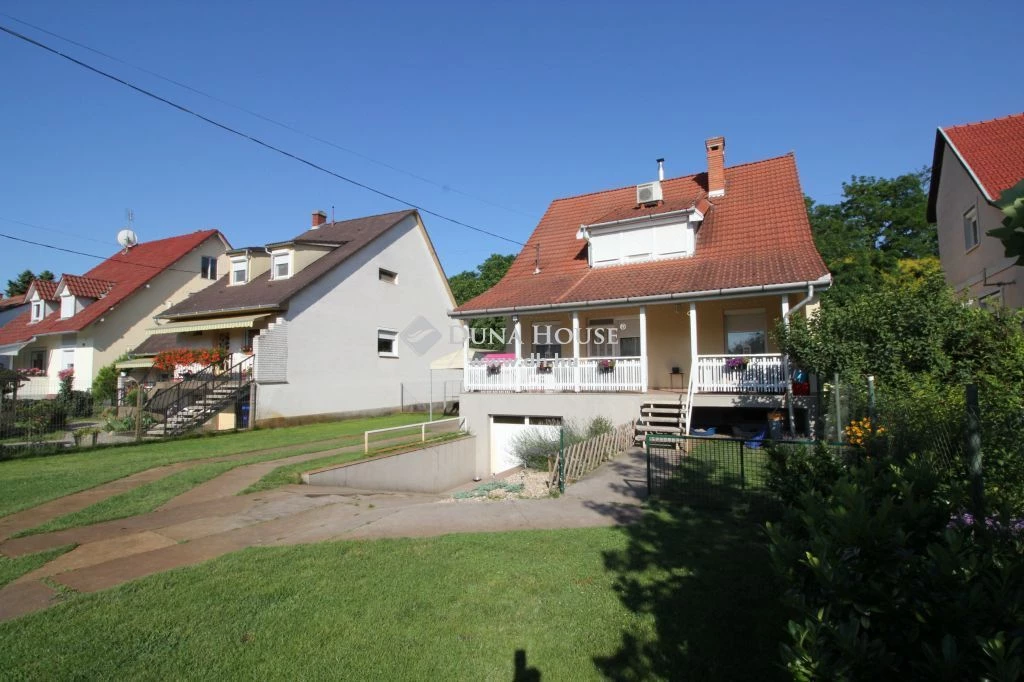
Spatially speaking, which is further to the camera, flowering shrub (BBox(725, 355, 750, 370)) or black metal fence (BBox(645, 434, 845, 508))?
flowering shrub (BBox(725, 355, 750, 370))

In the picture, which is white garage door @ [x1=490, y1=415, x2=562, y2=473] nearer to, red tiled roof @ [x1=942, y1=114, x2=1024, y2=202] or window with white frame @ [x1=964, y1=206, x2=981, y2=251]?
red tiled roof @ [x1=942, y1=114, x2=1024, y2=202]

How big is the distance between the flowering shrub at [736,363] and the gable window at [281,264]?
60.1 feet

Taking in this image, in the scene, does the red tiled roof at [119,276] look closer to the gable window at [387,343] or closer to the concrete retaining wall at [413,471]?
the gable window at [387,343]

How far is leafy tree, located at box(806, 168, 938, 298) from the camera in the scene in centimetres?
3331

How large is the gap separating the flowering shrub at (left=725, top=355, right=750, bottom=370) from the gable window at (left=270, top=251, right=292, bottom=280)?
1833 centimetres

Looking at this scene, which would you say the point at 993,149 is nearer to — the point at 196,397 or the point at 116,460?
the point at 116,460

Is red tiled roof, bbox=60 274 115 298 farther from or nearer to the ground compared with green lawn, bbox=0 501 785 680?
farther from the ground

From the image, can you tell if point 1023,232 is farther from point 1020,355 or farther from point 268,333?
point 268,333

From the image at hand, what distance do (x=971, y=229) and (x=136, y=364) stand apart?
33824mm

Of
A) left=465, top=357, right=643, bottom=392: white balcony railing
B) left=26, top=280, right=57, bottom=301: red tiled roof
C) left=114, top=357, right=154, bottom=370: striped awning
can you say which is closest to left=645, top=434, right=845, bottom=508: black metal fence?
left=465, top=357, right=643, bottom=392: white balcony railing

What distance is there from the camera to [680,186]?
2122cm

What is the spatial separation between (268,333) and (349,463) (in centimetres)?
996

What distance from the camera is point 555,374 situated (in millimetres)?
16828

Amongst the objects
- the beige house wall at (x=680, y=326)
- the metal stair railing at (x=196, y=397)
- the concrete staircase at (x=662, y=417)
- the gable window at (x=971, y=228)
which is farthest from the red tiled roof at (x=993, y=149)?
the metal stair railing at (x=196, y=397)
